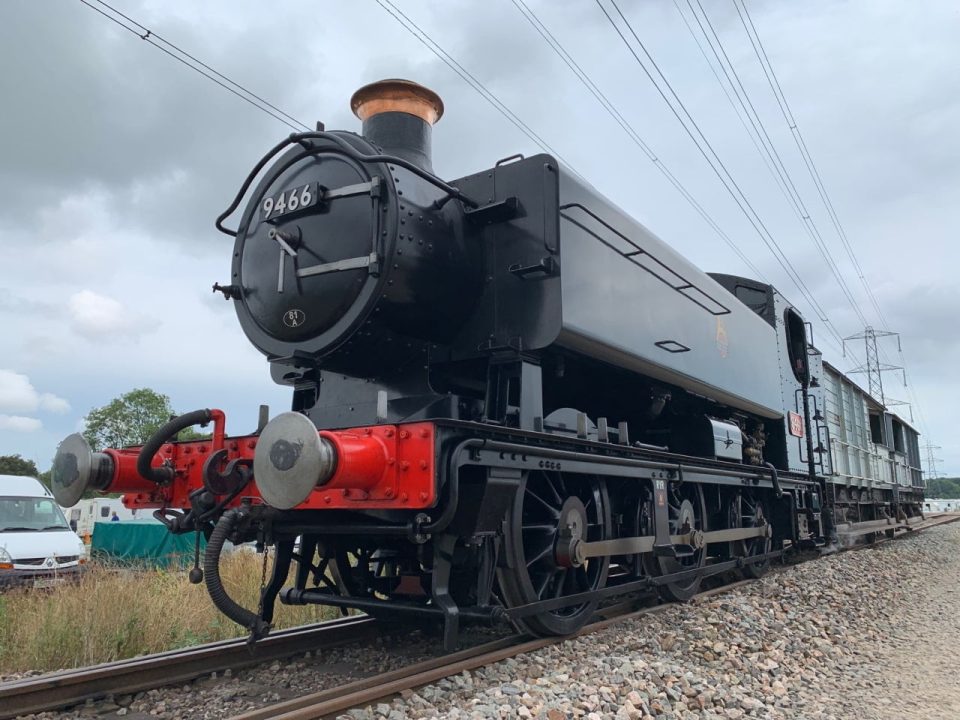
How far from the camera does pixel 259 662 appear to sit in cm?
429

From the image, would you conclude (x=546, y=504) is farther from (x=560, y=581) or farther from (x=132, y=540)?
(x=132, y=540)

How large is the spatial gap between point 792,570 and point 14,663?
762cm

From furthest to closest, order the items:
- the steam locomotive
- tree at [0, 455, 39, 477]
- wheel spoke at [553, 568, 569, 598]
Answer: tree at [0, 455, 39, 477] < wheel spoke at [553, 568, 569, 598] < the steam locomotive

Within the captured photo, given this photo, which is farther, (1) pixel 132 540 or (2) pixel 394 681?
(1) pixel 132 540

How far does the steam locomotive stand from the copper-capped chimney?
17 mm

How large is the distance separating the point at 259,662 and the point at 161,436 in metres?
1.45

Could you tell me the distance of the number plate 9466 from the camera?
14.0 ft

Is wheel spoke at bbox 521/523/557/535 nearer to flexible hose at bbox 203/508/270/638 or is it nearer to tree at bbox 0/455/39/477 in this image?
flexible hose at bbox 203/508/270/638

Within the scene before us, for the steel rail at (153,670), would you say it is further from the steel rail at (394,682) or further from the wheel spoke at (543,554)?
the wheel spoke at (543,554)

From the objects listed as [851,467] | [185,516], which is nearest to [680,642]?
[185,516]

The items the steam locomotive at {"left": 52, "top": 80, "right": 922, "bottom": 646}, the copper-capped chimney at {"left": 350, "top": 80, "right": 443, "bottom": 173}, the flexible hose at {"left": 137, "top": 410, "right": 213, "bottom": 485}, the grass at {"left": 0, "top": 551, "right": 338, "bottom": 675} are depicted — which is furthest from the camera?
the grass at {"left": 0, "top": 551, "right": 338, "bottom": 675}

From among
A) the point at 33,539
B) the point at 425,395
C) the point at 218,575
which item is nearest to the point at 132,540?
the point at 33,539

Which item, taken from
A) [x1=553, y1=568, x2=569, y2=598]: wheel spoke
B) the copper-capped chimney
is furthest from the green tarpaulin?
the copper-capped chimney

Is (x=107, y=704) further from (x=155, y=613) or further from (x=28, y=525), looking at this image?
(x=28, y=525)
